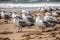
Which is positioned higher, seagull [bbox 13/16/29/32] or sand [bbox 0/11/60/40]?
seagull [bbox 13/16/29/32]

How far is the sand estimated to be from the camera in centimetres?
735

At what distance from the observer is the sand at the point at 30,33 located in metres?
7.35

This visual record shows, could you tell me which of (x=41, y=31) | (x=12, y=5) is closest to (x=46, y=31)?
(x=41, y=31)

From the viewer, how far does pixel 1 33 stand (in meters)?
8.16

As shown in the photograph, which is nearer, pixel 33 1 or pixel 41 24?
pixel 41 24

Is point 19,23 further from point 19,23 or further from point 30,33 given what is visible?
point 30,33

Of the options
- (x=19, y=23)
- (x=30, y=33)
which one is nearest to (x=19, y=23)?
(x=19, y=23)

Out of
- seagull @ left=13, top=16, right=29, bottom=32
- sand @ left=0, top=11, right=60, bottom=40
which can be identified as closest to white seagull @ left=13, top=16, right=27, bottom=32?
seagull @ left=13, top=16, right=29, bottom=32

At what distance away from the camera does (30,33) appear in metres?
7.96

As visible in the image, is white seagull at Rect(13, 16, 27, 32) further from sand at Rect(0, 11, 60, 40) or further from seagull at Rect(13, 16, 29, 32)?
sand at Rect(0, 11, 60, 40)

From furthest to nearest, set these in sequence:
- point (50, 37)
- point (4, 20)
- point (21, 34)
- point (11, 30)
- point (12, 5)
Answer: point (12, 5) < point (4, 20) < point (11, 30) < point (21, 34) < point (50, 37)

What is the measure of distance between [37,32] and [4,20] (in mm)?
3075

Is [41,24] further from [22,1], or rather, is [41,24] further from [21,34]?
[22,1]

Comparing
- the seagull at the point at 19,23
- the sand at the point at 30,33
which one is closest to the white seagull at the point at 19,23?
the seagull at the point at 19,23
